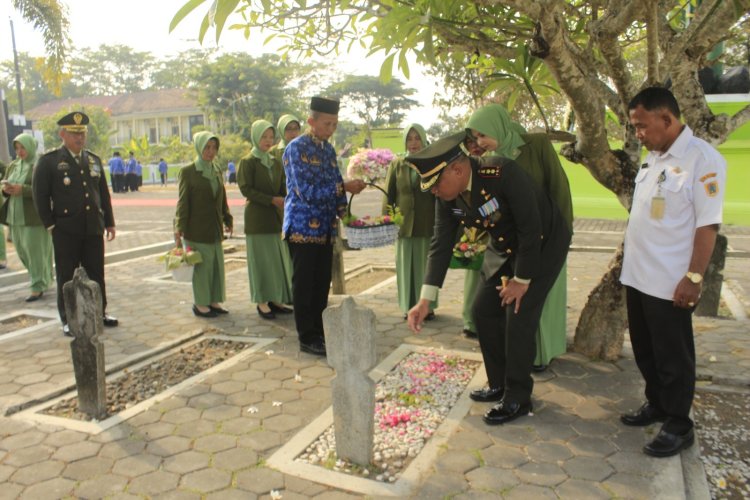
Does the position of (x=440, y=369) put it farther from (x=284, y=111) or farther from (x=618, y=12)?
(x=284, y=111)

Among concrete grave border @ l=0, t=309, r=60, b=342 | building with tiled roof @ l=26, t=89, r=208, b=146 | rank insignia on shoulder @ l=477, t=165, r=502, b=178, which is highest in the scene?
building with tiled roof @ l=26, t=89, r=208, b=146

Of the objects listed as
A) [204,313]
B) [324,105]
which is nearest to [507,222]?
[324,105]

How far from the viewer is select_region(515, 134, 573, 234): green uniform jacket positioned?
4203mm

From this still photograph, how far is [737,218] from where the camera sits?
10.5 meters

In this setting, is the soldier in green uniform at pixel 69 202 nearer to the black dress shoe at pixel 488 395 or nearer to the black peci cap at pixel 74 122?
the black peci cap at pixel 74 122

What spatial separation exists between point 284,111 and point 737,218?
141 feet

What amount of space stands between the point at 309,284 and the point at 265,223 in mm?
1517

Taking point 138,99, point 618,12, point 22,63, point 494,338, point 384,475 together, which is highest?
point 22,63

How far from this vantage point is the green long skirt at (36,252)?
7262 millimetres

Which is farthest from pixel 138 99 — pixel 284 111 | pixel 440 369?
pixel 440 369

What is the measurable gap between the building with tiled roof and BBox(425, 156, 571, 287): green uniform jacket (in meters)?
62.2

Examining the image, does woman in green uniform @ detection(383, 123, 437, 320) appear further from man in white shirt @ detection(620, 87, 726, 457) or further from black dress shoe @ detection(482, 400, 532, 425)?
man in white shirt @ detection(620, 87, 726, 457)

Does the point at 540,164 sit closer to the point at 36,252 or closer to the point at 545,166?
the point at 545,166

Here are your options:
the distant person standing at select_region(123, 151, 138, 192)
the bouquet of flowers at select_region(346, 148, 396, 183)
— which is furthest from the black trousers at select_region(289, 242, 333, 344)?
the distant person standing at select_region(123, 151, 138, 192)
